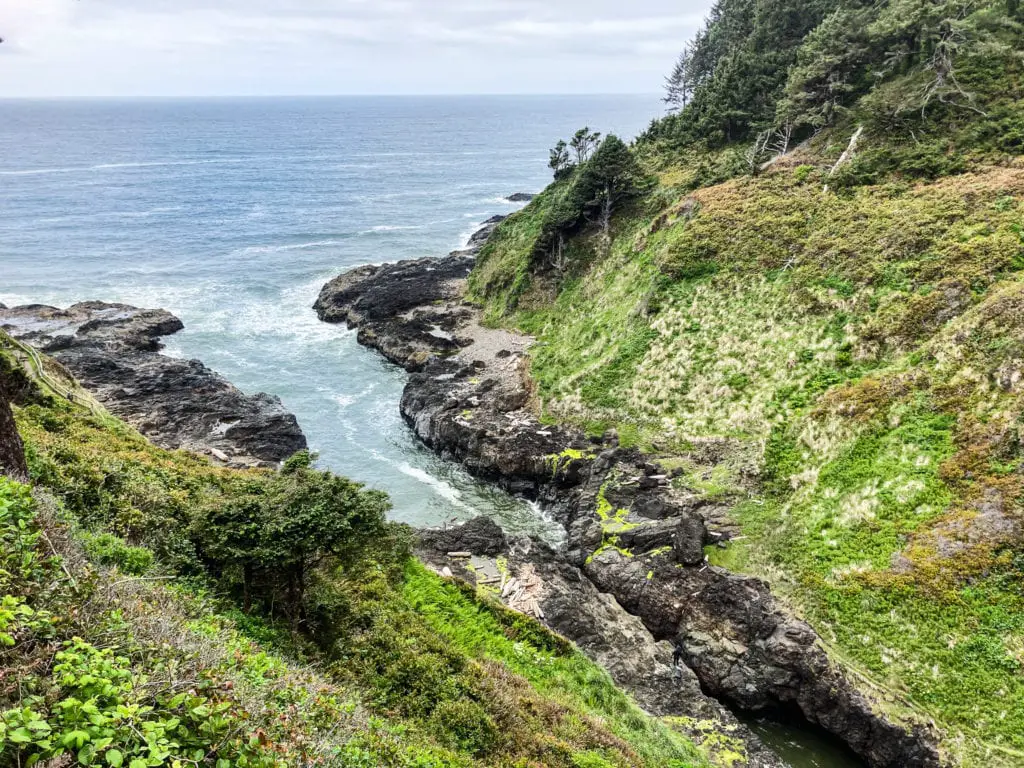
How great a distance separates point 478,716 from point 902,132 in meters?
51.7

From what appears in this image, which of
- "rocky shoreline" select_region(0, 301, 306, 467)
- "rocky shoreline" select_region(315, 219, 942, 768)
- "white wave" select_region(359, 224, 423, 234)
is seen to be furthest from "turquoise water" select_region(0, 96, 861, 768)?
"rocky shoreline" select_region(0, 301, 306, 467)

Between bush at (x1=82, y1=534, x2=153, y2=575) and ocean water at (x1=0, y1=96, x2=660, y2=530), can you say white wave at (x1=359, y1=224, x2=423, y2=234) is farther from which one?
bush at (x1=82, y1=534, x2=153, y2=575)

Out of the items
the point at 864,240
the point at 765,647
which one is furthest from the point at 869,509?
the point at 864,240

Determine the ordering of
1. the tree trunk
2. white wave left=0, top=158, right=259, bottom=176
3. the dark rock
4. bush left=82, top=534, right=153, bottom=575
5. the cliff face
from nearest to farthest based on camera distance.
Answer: bush left=82, top=534, right=153, bottom=575 < the tree trunk < the cliff face < the dark rock < white wave left=0, top=158, right=259, bottom=176

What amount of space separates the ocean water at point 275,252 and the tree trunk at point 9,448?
900 inches

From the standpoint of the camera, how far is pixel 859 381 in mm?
32062

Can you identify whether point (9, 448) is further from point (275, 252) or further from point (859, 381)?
point (275, 252)

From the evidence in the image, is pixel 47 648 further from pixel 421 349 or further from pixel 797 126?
pixel 797 126

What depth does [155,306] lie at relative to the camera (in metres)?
68.1

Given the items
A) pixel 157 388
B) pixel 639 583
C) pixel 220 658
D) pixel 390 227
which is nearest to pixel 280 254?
pixel 390 227

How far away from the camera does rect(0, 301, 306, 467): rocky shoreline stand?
134 ft

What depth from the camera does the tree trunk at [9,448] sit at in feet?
45.5

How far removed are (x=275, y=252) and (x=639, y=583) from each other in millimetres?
81226

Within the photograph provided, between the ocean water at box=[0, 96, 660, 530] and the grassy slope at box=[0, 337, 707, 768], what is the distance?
14.7m
